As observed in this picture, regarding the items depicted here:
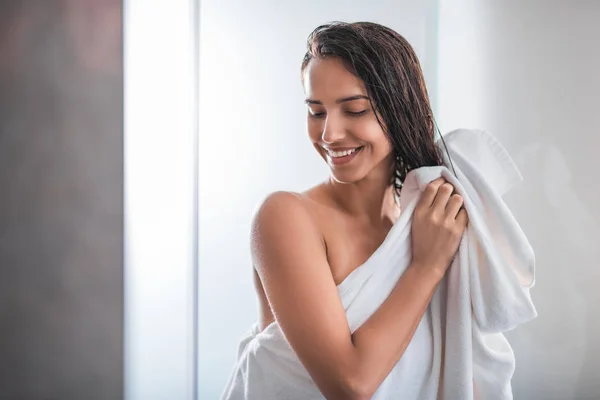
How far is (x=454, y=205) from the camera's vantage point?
1.02m

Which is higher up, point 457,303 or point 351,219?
point 351,219

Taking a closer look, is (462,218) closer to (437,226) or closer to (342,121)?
(437,226)

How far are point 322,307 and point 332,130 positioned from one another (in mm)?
280

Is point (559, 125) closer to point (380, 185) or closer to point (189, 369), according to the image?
point (380, 185)

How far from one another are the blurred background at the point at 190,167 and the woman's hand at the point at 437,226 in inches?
26.0

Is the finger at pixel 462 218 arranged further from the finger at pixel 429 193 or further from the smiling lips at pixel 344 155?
the smiling lips at pixel 344 155

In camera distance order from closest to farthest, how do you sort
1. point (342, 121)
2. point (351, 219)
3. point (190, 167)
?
point (342, 121) < point (351, 219) < point (190, 167)

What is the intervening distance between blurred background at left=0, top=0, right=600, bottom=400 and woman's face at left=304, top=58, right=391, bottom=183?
610 millimetres

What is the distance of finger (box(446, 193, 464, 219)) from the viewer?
1015mm

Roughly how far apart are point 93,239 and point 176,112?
43 centimetres

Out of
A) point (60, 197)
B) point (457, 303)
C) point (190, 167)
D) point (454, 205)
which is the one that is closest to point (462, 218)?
point (454, 205)

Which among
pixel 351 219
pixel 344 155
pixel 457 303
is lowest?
pixel 457 303

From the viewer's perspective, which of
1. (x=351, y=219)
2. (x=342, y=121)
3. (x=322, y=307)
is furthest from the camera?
(x=351, y=219)

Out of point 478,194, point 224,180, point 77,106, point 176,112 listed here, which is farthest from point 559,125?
point 77,106
